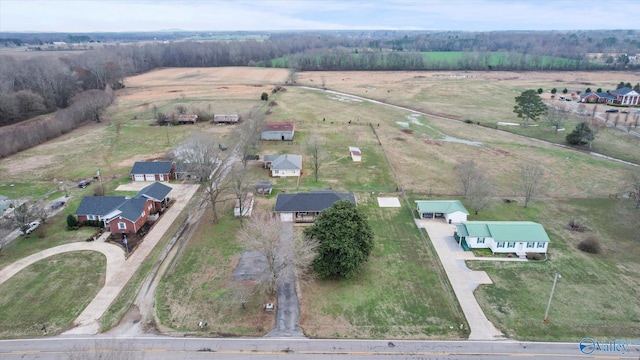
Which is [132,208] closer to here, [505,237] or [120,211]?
[120,211]

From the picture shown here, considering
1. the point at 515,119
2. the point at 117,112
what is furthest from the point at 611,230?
the point at 117,112

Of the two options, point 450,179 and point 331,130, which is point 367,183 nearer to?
point 450,179

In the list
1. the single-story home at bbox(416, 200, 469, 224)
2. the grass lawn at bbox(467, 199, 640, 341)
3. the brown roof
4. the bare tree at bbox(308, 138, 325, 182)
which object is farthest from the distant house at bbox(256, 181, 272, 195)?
the grass lawn at bbox(467, 199, 640, 341)

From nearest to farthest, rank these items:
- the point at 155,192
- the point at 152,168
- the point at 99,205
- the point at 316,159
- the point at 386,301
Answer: the point at 386,301 → the point at 99,205 → the point at 155,192 → the point at 152,168 → the point at 316,159

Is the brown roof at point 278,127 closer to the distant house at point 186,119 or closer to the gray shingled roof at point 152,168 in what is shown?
the distant house at point 186,119

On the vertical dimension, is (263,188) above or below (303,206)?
below

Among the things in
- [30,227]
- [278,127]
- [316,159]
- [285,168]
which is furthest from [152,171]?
[278,127]

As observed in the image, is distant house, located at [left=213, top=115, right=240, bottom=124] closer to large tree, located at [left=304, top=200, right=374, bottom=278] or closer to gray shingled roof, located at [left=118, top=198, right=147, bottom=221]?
gray shingled roof, located at [left=118, top=198, right=147, bottom=221]
